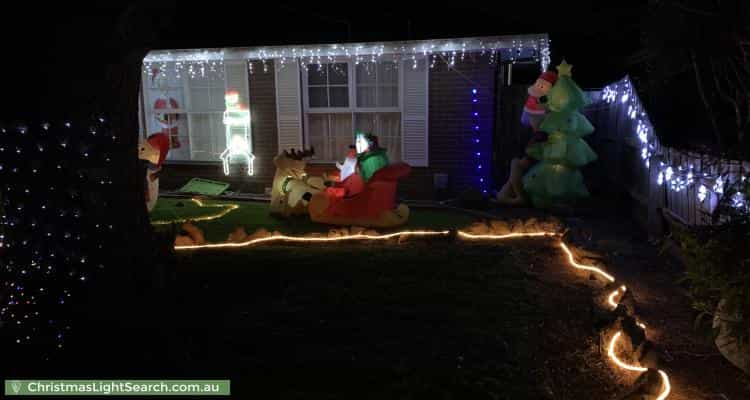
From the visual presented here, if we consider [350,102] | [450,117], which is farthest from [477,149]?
[350,102]

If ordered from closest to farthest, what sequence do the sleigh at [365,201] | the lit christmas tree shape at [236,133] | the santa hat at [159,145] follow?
the sleigh at [365,201] < the santa hat at [159,145] < the lit christmas tree shape at [236,133]

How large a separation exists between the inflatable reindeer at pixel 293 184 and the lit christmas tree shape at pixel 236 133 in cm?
307

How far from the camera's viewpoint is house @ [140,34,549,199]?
11.1m

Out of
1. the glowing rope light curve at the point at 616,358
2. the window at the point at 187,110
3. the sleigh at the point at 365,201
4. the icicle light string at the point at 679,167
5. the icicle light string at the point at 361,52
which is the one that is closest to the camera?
the glowing rope light curve at the point at 616,358

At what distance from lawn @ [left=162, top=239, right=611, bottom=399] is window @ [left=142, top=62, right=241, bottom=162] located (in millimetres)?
6529

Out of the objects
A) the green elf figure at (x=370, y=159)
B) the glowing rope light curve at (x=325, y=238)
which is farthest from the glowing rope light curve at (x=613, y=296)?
the green elf figure at (x=370, y=159)

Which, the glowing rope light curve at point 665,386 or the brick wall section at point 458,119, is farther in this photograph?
the brick wall section at point 458,119

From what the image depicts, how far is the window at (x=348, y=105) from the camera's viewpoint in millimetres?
11672

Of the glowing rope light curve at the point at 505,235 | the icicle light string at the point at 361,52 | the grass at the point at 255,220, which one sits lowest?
the grass at the point at 255,220

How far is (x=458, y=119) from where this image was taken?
11.3 meters

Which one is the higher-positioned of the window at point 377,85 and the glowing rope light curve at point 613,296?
the window at point 377,85

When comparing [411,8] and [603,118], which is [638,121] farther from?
[411,8]

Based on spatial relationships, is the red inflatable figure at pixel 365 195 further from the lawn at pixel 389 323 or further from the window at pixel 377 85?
the window at pixel 377 85

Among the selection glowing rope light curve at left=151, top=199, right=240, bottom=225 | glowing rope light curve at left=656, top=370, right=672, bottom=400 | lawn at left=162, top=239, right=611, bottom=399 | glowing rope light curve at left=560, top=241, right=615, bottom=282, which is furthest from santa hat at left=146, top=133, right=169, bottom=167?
glowing rope light curve at left=656, top=370, right=672, bottom=400
